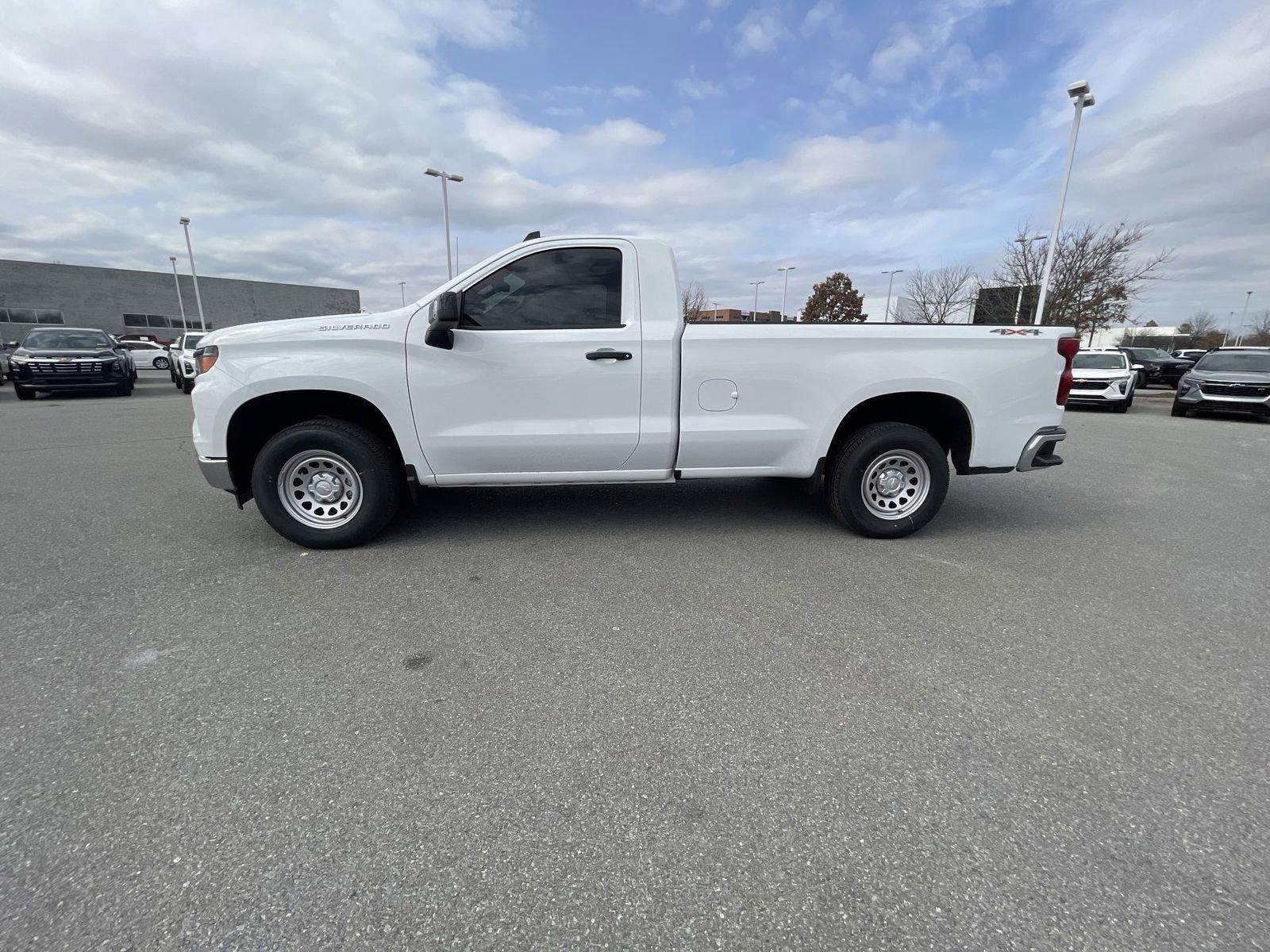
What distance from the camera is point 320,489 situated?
4.14 metres

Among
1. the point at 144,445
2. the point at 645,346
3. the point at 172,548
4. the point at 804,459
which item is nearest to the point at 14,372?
the point at 144,445

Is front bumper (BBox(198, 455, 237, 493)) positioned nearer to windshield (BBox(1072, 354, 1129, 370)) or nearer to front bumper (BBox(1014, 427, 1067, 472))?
front bumper (BBox(1014, 427, 1067, 472))

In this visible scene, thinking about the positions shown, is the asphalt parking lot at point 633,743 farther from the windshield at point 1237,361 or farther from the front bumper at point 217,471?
the windshield at point 1237,361

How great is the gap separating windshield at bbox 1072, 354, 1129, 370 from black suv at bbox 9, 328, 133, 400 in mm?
24272

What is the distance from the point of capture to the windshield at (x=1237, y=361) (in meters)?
13.0

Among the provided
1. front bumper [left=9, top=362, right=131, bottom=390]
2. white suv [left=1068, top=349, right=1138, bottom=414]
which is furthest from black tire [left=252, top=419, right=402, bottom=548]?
white suv [left=1068, top=349, right=1138, bottom=414]

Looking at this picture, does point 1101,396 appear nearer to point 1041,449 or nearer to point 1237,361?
point 1237,361

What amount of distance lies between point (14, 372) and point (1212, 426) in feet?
87.2

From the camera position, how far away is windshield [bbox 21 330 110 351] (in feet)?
48.0

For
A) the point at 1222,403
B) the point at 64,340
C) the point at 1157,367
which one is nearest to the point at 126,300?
the point at 64,340

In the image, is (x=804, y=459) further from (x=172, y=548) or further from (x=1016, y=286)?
(x=1016, y=286)

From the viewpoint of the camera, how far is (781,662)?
2.79 meters

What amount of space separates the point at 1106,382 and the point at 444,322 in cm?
1679

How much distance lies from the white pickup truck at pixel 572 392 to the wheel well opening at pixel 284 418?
0.05ft
